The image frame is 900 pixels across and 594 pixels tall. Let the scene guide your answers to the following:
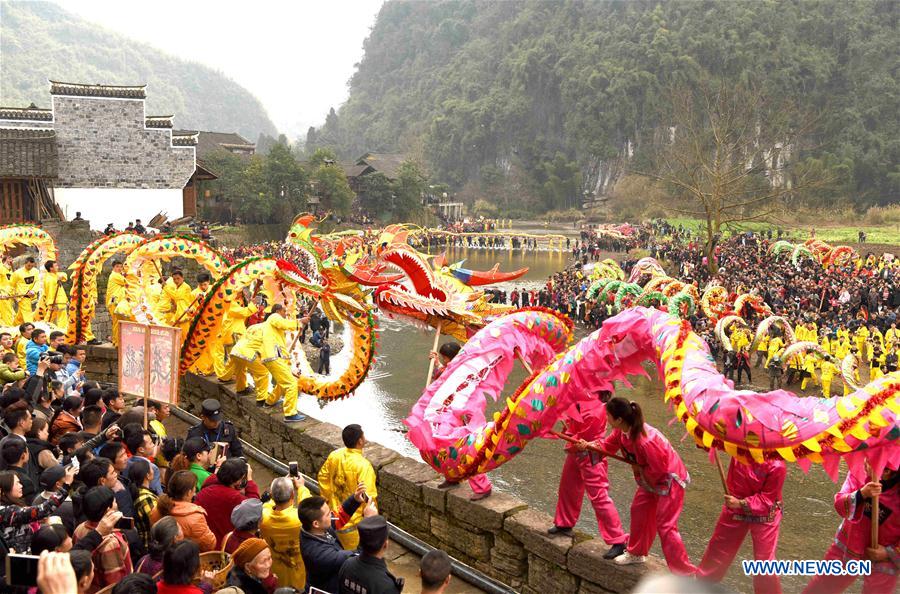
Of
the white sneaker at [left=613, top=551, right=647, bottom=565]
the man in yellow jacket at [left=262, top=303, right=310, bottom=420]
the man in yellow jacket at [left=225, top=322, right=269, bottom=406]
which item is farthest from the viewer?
the man in yellow jacket at [left=225, top=322, right=269, bottom=406]

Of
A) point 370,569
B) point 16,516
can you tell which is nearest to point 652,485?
point 370,569

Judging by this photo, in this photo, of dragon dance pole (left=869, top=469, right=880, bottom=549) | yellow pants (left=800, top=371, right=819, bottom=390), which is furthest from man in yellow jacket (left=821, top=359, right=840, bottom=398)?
dragon dance pole (left=869, top=469, right=880, bottom=549)

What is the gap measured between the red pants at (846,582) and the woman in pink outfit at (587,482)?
111 cm

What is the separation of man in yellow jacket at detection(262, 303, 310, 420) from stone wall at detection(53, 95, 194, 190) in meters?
21.4

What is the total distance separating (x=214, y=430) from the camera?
5.81 metres

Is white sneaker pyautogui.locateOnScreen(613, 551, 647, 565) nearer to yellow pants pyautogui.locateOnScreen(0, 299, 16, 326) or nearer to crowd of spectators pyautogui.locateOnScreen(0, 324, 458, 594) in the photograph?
crowd of spectators pyautogui.locateOnScreen(0, 324, 458, 594)

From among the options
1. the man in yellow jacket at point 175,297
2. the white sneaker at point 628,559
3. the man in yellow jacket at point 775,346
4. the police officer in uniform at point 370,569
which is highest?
the man in yellow jacket at point 175,297

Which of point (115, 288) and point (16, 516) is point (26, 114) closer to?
point (115, 288)

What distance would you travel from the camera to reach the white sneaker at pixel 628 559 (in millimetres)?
4512

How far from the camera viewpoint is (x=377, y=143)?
9150 centimetres

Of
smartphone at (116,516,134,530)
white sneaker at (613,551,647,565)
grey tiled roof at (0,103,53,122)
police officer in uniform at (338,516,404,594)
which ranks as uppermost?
grey tiled roof at (0,103,53,122)

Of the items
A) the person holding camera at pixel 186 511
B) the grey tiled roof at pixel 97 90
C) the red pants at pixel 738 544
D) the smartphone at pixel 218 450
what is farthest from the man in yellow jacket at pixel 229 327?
the grey tiled roof at pixel 97 90

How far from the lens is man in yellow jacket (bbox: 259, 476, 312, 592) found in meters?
4.01

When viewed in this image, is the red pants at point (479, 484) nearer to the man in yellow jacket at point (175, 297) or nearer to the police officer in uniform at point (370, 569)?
the police officer in uniform at point (370, 569)
